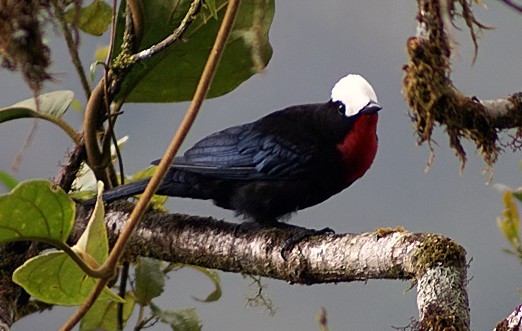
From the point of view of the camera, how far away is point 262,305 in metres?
1.71

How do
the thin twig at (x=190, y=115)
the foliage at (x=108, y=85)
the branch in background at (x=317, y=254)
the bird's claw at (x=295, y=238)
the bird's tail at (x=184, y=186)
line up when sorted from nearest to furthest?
the thin twig at (x=190, y=115) → the foliage at (x=108, y=85) → the branch in background at (x=317, y=254) → the bird's claw at (x=295, y=238) → the bird's tail at (x=184, y=186)

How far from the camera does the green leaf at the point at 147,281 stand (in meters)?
1.63

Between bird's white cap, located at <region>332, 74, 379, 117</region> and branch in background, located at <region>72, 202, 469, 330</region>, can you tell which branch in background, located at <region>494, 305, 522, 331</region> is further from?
bird's white cap, located at <region>332, 74, 379, 117</region>

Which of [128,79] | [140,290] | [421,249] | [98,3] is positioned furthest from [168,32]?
[421,249]

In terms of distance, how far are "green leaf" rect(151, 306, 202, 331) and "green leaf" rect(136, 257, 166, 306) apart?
0.14ft

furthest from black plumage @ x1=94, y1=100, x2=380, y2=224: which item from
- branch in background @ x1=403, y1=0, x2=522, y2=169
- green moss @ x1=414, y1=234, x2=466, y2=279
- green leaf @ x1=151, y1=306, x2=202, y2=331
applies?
green moss @ x1=414, y1=234, x2=466, y2=279

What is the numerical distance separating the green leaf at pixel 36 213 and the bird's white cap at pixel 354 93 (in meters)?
0.78

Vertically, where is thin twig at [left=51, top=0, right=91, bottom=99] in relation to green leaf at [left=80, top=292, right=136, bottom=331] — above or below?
above

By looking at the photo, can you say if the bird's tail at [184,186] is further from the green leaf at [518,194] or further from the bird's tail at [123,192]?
the green leaf at [518,194]

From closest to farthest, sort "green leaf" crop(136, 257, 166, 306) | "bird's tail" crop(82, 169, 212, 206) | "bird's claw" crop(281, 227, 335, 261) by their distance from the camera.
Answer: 1. "bird's claw" crop(281, 227, 335, 261)
2. "green leaf" crop(136, 257, 166, 306)
3. "bird's tail" crop(82, 169, 212, 206)

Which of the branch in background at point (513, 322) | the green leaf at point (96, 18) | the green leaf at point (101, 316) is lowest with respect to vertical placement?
the green leaf at point (101, 316)

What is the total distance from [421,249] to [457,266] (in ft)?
0.17

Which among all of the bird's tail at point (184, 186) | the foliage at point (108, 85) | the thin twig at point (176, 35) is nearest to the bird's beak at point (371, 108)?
the foliage at point (108, 85)

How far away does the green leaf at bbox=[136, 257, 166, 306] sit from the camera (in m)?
1.63
